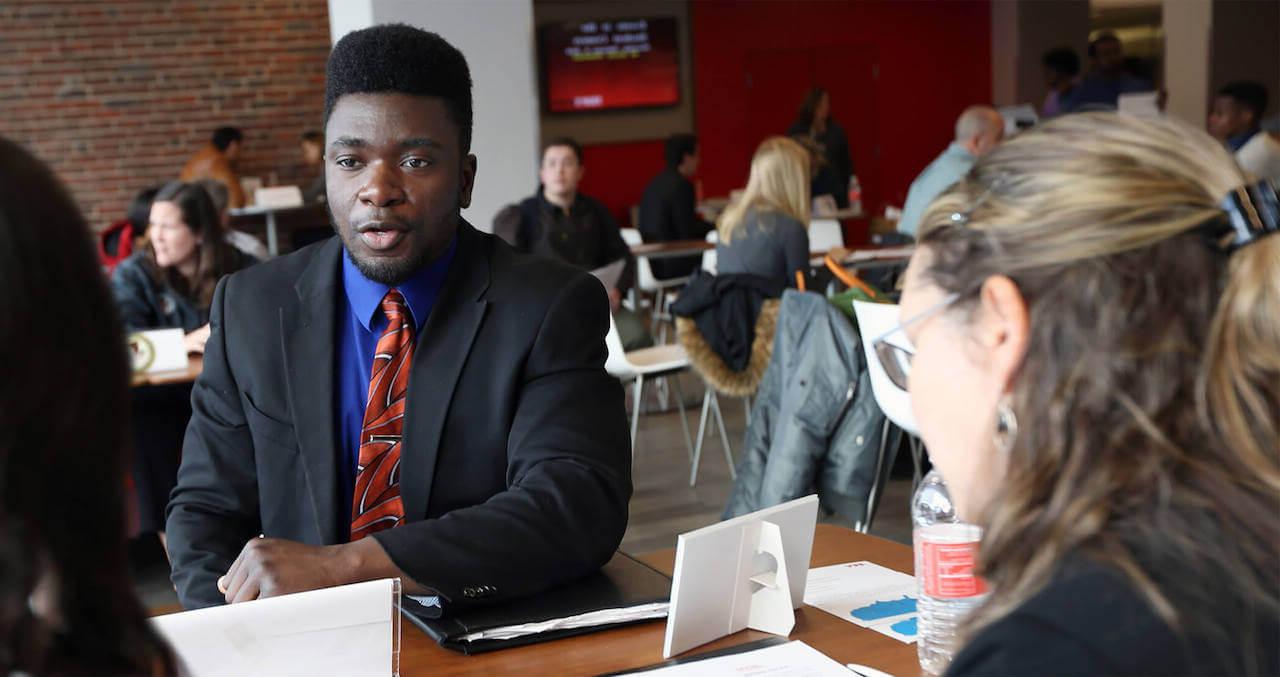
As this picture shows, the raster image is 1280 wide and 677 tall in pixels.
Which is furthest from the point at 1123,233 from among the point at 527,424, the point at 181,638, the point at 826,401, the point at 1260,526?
the point at 826,401

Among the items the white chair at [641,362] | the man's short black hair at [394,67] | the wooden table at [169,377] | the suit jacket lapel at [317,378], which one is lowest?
the white chair at [641,362]

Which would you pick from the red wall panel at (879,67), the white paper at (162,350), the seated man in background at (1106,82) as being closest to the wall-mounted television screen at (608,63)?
the red wall panel at (879,67)

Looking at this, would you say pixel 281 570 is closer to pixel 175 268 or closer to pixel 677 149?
pixel 175 268

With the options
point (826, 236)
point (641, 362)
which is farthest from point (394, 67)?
point (826, 236)

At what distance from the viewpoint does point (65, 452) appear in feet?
2.02

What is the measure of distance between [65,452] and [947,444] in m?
0.59

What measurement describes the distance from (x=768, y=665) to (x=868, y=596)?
271 millimetres

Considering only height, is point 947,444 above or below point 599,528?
above

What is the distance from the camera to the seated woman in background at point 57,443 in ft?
1.94

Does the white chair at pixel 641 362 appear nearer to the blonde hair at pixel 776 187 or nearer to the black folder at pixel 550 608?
the blonde hair at pixel 776 187

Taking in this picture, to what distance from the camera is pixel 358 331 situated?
183cm

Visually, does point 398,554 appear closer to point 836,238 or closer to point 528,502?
point 528,502

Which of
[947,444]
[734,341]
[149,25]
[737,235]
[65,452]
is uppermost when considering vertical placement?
[149,25]

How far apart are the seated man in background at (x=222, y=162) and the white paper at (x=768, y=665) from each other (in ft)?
29.2
